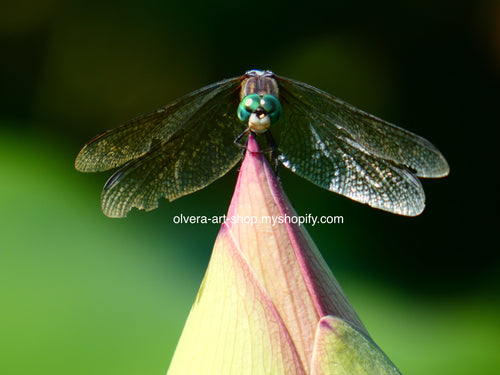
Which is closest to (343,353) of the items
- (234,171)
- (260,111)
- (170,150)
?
(260,111)

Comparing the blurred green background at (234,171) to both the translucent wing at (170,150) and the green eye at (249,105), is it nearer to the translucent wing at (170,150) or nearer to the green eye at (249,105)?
the translucent wing at (170,150)

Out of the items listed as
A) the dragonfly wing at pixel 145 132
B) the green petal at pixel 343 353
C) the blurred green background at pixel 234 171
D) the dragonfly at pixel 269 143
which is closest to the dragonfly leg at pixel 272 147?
the dragonfly at pixel 269 143

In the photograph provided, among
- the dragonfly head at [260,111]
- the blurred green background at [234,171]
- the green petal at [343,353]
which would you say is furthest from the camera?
the blurred green background at [234,171]

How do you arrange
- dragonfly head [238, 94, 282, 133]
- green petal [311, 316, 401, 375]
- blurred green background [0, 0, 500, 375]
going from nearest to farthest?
green petal [311, 316, 401, 375], dragonfly head [238, 94, 282, 133], blurred green background [0, 0, 500, 375]

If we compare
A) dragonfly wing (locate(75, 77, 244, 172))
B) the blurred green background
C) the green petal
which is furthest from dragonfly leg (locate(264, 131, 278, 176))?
the blurred green background

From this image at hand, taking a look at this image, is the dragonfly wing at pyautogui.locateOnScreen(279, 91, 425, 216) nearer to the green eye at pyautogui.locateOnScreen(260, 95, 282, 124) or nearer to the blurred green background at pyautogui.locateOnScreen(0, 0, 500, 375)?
the green eye at pyautogui.locateOnScreen(260, 95, 282, 124)

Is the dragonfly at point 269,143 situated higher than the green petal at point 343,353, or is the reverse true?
the dragonfly at point 269,143

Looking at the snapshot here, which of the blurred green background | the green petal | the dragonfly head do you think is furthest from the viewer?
the blurred green background

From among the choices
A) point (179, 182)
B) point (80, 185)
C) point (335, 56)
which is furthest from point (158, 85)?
point (179, 182)

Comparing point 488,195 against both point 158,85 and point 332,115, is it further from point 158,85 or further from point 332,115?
point 158,85
